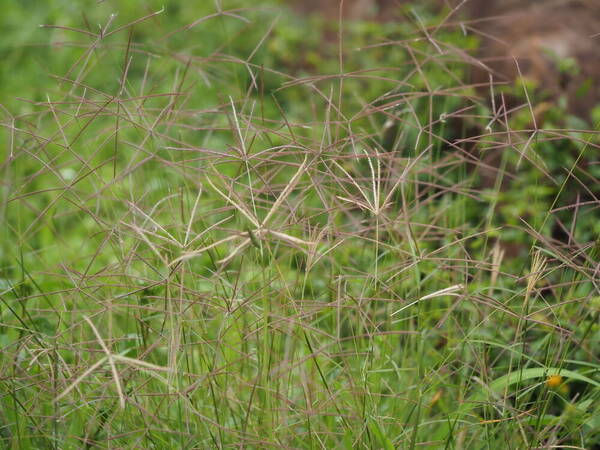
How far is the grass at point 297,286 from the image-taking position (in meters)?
Result: 1.28

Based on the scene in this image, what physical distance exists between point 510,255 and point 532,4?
1.19 m

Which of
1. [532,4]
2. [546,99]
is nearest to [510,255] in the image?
[546,99]

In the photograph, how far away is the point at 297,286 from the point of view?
1507mm

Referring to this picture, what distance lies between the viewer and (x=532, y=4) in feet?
9.68

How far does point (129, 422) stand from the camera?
4.64ft

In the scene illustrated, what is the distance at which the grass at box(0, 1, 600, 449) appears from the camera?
128 centimetres

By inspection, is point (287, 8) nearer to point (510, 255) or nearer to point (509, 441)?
point (510, 255)

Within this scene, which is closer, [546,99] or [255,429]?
[255,429]

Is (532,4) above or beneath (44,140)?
beneath

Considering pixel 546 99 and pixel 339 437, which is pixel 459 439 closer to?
pixel 339 437

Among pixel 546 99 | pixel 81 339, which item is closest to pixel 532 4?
pixel 546 99

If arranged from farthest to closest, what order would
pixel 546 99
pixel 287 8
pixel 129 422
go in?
pixel 287 8 → pixel 546 99 → pixel 129 422

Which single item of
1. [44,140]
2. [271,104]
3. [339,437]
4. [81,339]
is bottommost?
[271,104]

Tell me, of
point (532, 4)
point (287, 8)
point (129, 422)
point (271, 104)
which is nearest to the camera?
point (129, 422)
